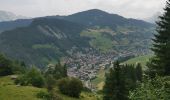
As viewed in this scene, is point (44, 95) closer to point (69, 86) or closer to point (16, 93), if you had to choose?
point (16, 93)

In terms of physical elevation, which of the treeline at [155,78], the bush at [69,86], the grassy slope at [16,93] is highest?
the treeline at [155,78]

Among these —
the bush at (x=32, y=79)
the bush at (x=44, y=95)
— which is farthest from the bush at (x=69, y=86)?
the bush at (x=44, y=95)

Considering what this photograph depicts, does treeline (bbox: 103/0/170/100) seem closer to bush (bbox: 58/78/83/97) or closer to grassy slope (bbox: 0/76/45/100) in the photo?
grassy slope (bbox: 0/76/45/100)

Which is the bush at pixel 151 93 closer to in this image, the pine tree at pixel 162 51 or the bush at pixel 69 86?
the pine tree at pixel 162 51

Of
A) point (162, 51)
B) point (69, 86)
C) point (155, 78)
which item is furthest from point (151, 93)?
point (69, 86)

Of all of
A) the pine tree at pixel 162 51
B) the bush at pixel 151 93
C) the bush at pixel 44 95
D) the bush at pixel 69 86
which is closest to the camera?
the bush at pixel 151 93

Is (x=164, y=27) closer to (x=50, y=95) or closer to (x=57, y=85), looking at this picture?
(x=50, y=95)

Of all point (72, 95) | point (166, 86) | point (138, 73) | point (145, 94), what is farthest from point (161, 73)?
point (138, 73)

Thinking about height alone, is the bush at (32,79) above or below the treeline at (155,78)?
below

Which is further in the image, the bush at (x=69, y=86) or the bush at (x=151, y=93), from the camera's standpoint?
the bush at (x=69, y=86)
